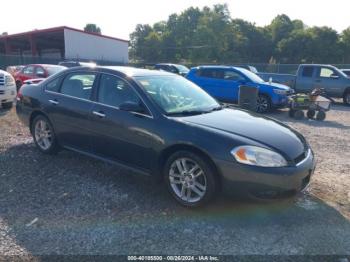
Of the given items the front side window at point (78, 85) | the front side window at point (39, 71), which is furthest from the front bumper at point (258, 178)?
the front side window at point (39, 71)

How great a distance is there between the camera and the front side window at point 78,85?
493cm

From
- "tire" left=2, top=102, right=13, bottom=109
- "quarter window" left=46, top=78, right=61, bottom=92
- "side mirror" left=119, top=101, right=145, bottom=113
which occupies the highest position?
"quarter window" left=46, top=78, right=61, bottom=92

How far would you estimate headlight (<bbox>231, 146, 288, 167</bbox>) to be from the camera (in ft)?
11.6

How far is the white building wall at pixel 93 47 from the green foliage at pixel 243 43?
591 inches

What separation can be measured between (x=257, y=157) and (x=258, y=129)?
0.58 m

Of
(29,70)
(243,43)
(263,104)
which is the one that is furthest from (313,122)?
(243,43)

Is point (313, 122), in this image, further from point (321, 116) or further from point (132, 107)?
point (132, 107)

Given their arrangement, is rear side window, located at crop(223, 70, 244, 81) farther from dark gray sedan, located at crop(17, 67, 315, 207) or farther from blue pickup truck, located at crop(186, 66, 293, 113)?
dark gray sedan, located at crop(17, 67, 315, 207)

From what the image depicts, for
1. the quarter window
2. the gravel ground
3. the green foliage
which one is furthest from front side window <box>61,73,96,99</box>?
the green foliage

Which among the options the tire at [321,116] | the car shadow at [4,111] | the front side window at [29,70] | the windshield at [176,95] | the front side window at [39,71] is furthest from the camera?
the front side window at [29,70]

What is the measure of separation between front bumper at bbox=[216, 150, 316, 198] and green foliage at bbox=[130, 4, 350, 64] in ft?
148

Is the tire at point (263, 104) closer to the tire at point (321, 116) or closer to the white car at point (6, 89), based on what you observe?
the tire at point (321, 116)

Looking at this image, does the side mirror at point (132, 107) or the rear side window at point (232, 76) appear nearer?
the side mirror at point (132, 107)

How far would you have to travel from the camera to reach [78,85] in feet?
16.9
